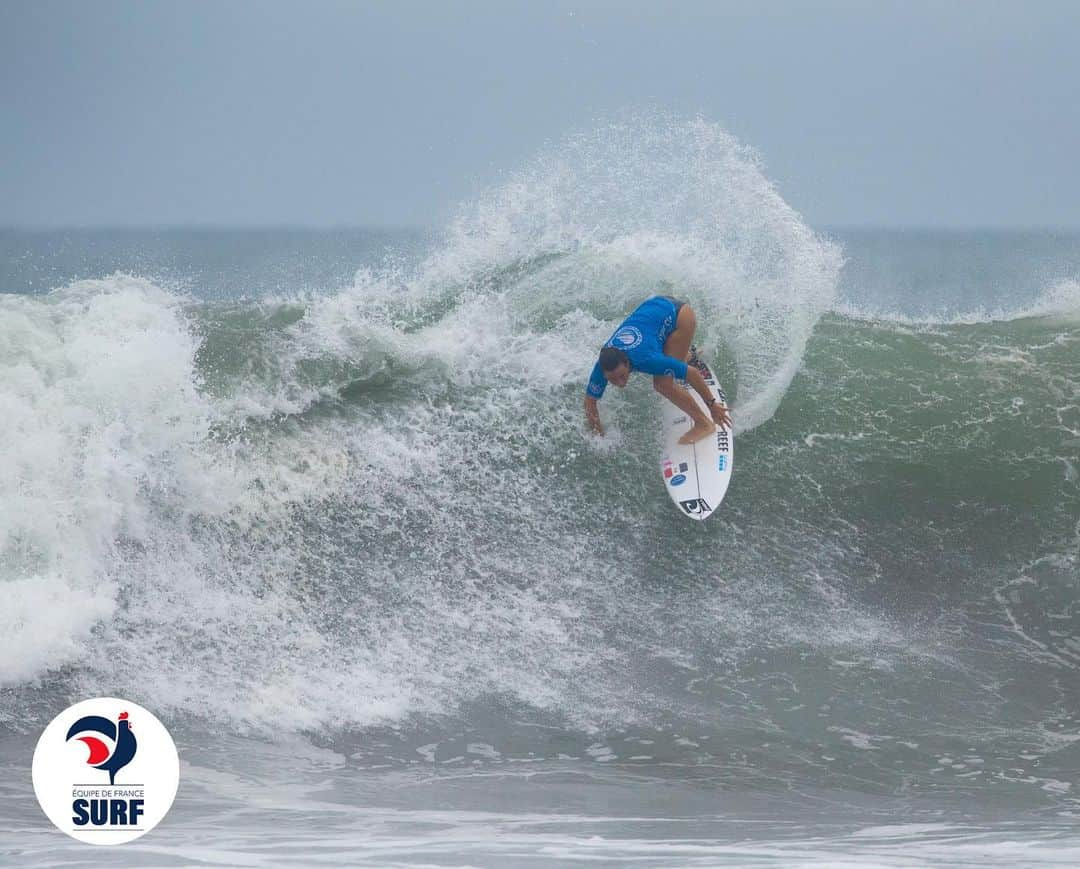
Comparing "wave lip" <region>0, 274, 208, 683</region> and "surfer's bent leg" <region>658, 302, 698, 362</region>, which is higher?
"surfer's bent leg" <region>658, 302, 698, 362</region>

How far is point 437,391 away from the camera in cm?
704

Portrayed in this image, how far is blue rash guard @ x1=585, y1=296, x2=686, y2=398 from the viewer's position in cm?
612

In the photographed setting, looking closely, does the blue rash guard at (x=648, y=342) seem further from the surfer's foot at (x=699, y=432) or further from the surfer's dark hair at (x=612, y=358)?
the surfer's foot at (x=699, y=432)

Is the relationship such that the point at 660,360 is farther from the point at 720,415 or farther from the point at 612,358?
the point at 720,415

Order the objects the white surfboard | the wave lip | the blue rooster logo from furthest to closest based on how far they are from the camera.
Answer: the white surfboard
the wave lip
the blue rooster logo

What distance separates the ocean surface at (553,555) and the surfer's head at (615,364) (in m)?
0.70

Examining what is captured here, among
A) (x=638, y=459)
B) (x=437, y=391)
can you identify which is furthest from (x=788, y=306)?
(x=437, y=391)

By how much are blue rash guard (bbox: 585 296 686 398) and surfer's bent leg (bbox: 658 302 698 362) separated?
39 mm

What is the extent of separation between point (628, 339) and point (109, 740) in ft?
10.6

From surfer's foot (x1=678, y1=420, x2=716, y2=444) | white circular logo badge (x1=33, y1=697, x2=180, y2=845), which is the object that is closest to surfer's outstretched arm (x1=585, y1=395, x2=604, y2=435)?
surfer's foot (x1=678, y1=420, x2=716, y2=444)

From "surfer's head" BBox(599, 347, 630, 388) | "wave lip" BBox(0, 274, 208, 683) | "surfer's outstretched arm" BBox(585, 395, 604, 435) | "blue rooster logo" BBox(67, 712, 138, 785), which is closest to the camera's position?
"blue rooster logo" BBox(67, 712, 138, 785)

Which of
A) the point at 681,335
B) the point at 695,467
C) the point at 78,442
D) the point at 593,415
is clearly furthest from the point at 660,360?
the point at 78,442

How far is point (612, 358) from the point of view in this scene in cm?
607

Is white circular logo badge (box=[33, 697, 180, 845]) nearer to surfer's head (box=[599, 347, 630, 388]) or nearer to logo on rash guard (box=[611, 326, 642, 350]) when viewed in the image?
surfer's head (box=[599, 347, 630, 388])
